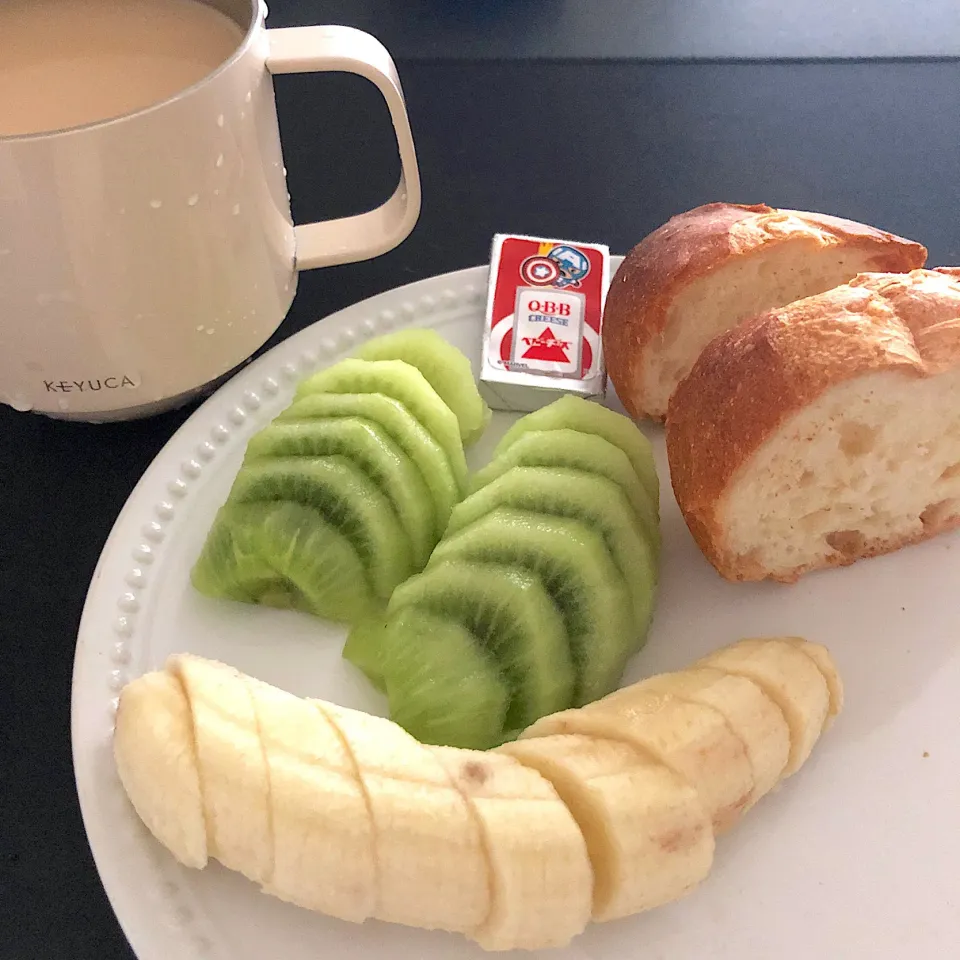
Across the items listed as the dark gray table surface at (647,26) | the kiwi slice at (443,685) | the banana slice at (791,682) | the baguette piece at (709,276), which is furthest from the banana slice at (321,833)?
the dark gray table surface at (647,26)

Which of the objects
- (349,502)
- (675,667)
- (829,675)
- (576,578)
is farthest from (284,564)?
(829,675)

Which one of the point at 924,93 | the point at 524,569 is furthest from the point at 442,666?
the point at 924,93

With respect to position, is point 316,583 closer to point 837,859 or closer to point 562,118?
point 837,859

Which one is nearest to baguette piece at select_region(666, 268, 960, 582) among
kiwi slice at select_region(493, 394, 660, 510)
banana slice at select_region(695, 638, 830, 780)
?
kiwi slice at select_region(493, 394, 660, 510)

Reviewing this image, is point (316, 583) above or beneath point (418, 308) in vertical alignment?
beneath

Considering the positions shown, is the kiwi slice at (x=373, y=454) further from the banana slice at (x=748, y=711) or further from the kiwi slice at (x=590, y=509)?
A: the banana slice at (x=748, y=711)

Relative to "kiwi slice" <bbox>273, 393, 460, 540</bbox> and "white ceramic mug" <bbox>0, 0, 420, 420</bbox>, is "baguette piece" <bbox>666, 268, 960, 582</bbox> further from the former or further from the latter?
"white ceramic mug" <bbox>0, 0, 420, 420</bbox>

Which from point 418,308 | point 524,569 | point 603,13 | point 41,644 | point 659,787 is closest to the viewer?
point 659,787
